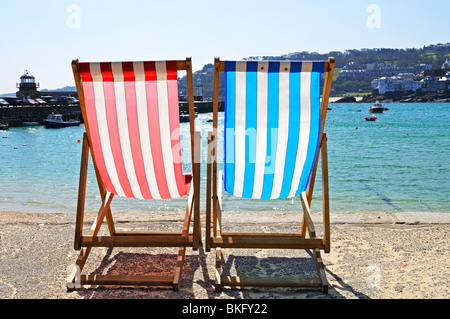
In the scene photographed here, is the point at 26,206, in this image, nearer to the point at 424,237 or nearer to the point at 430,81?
the point at 424,237

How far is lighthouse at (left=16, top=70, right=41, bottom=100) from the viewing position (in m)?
58.0

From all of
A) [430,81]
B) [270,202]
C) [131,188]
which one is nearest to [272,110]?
[131,188]

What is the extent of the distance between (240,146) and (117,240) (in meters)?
0.98

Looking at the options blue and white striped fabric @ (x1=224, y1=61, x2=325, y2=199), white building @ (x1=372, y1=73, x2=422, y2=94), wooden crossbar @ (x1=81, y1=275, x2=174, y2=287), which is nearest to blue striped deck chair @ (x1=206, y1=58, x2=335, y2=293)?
blue and white striped fabric @ (x1=224, y1=61, x2=325, y2=199)

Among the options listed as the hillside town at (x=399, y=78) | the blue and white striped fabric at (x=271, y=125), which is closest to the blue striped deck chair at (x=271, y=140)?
the blue and white striped fabric at (x=271, y=125)

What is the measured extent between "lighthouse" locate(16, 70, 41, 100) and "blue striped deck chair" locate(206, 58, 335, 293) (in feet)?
200

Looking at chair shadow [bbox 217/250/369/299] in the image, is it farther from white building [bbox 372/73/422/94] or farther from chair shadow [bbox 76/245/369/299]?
white building [bbox 372/73/422/94]

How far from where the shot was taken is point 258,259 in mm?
3211

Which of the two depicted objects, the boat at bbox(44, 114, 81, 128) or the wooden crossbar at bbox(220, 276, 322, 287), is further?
the boat at bbox(44, 114, 81, 128)

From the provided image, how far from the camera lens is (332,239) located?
11.7 feet

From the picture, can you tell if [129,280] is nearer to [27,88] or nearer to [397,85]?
[27,88]

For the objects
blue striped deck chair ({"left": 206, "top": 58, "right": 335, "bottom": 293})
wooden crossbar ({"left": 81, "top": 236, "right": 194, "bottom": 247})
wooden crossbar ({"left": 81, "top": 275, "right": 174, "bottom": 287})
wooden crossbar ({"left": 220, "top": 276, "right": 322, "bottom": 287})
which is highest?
blue striped deck chair ({"left": 206, "top": 58, "right": 335, "bottom": 293})

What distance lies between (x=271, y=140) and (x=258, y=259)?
0.89 metres

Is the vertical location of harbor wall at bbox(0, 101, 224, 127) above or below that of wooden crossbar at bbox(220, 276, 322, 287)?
below
